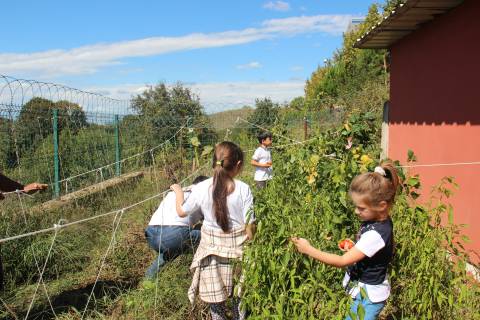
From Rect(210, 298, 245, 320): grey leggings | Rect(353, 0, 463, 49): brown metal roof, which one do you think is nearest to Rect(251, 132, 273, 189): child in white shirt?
Rect(353, 0, 463, 49): brown metal roof

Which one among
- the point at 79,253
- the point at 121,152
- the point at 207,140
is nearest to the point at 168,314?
the point at 79,253

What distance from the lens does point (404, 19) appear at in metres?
5.63

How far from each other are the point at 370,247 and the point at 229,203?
890mm

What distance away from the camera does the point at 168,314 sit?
304cm

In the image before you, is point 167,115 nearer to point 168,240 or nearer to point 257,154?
point 257,154

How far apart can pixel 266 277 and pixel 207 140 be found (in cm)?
769

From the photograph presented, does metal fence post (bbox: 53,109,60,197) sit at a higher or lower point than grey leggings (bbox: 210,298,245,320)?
higher

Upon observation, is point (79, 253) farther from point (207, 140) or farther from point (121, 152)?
point (207, 140)

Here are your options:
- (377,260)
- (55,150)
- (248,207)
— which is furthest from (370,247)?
(55,150)

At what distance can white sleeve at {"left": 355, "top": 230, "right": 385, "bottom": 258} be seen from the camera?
6.76 feet

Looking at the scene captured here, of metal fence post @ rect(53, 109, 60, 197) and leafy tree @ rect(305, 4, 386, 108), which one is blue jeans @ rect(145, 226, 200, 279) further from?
leafy tree @ rect(305, 4, 386, 108)

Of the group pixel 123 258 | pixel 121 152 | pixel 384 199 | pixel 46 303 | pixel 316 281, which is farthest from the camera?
pixel 121 152

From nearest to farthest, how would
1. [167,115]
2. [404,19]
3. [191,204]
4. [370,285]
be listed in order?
1. [370,285]
2. [191,204]
3. [404,19]
4. [167,115]

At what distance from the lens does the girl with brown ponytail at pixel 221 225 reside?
105 inches
